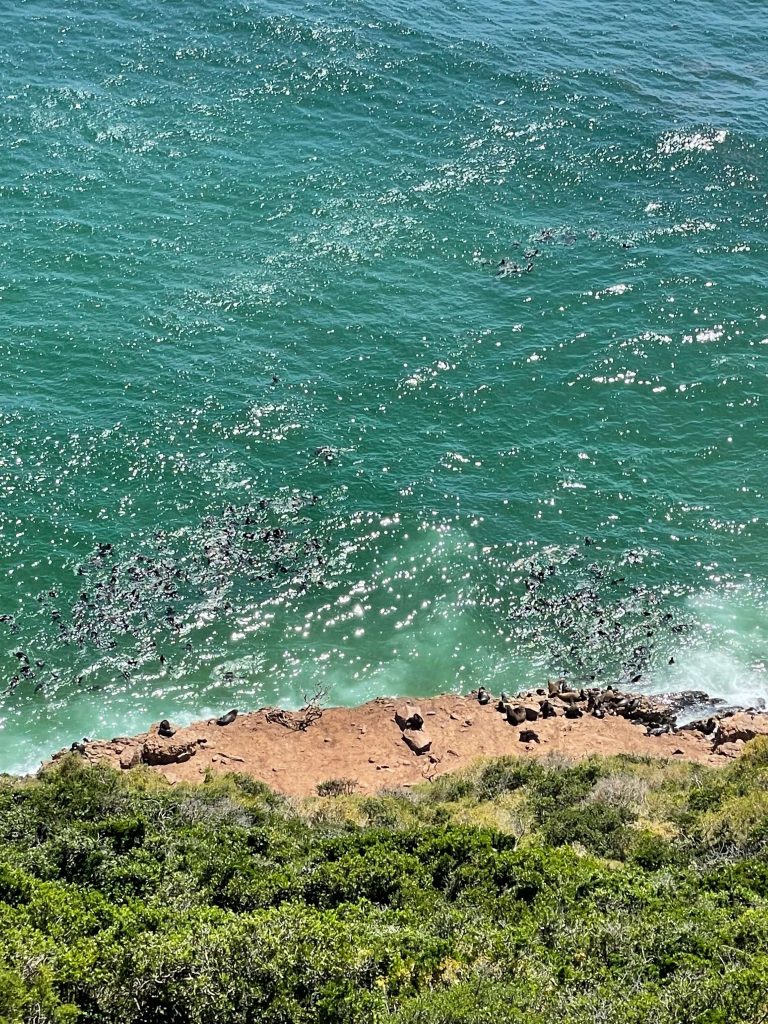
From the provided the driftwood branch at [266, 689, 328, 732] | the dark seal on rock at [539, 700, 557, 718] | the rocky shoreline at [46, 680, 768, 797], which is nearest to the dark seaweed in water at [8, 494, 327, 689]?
the rocky shoreline at [46, 680, 768, 797]

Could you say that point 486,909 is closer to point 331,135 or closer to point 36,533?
point 36,533

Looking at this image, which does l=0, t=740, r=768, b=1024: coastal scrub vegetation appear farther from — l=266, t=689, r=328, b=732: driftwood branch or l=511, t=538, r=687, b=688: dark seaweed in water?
l=511, t=538, r=687, b=688: dark seaweed in water

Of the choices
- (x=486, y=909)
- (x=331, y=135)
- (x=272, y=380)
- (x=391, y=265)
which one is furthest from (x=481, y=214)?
(x=486, y=909)

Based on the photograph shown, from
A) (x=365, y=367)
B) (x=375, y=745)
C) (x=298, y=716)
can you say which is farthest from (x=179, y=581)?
(x=365, y=367)

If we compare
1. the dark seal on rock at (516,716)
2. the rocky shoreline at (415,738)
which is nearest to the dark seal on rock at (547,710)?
the rocky shoreline at (415,738)

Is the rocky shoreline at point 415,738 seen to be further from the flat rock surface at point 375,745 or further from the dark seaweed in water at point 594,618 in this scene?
the dark seaweed in water at point 594,618

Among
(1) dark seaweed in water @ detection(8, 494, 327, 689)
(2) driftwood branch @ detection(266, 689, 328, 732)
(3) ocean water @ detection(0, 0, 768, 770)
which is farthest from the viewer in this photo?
(3) ocean water @ detection(0, 0, 768, 770)
